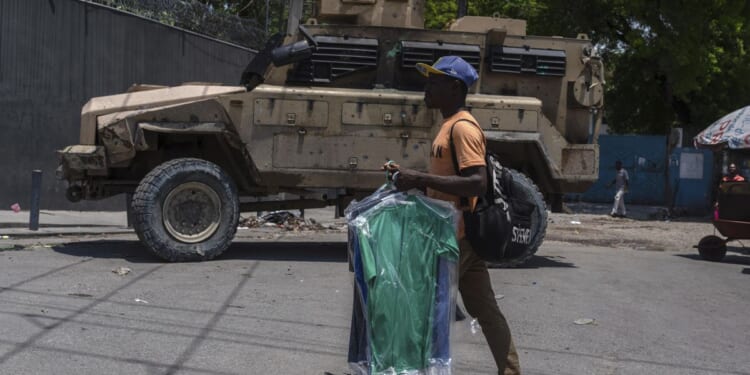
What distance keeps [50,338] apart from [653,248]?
443 inches

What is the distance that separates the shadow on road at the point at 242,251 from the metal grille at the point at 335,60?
2.09m

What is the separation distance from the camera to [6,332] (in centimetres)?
595

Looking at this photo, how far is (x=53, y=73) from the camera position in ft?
51.1

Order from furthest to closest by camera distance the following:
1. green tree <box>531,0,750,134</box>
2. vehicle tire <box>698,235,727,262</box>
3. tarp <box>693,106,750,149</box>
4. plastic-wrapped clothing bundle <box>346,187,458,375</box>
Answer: green tree <box>531,0,750,134</box> < tarp <box>693,106,750,149</box> < vehicle tire <box>698,235,727,262</box> < plastic-wrapped clothing bundle <box>346,187,458,375</box>

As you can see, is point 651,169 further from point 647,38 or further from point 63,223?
point 63,223

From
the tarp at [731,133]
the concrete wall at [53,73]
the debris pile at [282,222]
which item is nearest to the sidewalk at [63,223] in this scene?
the concrete wall at [53,73]

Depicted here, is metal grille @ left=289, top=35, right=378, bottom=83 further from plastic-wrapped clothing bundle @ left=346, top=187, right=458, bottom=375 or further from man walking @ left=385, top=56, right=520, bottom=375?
plastic-wrapped clothing bundle @ left=346, top=187, right=458, bottom=375

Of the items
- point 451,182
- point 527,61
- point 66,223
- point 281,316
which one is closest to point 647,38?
point 527,61

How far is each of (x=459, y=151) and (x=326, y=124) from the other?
5778 millimetres

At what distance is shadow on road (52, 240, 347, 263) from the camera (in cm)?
1021

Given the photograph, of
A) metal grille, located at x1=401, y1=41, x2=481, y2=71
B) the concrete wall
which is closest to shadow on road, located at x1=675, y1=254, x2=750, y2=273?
metal grille, located at x1=401, y1=41, x2=481, y2=71

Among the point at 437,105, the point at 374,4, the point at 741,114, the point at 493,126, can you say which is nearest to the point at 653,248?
the point at 741,114

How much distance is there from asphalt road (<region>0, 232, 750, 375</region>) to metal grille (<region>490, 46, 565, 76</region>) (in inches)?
91.7

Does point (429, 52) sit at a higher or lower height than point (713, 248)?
higher
